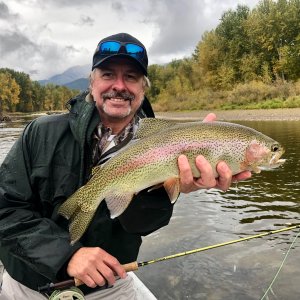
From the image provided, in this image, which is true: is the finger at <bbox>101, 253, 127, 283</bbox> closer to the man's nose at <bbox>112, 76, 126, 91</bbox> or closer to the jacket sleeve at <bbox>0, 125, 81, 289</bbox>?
the jacket sleeve at <bbox>0, 125, 81, 289</bbox>

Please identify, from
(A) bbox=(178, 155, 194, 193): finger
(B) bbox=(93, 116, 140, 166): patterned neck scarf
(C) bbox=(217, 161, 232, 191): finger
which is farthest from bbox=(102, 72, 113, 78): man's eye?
(C) bbox=(217, 161, 232, 191): finger

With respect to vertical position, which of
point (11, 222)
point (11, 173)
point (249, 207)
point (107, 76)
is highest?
point (107, 76)

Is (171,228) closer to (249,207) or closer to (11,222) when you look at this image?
(249,207)

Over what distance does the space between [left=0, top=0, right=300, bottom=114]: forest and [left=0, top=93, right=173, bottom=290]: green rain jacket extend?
38.9m

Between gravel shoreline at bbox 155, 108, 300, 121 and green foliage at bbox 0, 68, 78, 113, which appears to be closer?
gravel shoreline at bbox 155, 108, 300, 121

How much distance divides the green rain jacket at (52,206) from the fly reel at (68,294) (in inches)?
4.9

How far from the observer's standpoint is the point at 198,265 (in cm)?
653

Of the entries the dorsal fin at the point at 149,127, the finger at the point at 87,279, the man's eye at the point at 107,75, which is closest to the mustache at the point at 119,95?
the man's eye at the point at 107,75

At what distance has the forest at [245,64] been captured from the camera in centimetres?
4688

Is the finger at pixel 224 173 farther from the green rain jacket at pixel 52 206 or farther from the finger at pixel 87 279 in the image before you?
the finger at pixel 87 279

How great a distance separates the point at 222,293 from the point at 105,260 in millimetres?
3508

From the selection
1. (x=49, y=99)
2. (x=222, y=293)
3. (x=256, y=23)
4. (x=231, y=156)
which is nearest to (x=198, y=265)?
(x=222, y=293)

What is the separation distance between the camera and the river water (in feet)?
19.0

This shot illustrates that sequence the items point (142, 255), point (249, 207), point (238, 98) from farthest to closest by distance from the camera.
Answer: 1. point (238, 98)
2. point (249, 207)
3. point (142, 255)
